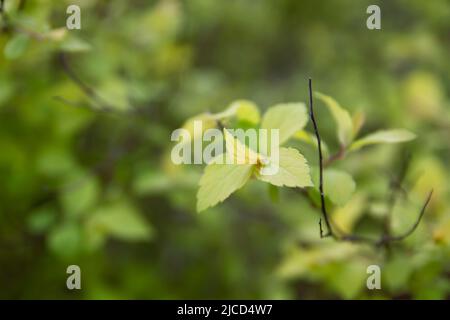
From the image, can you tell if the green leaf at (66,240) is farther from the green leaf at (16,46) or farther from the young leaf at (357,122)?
the young leaf at (357,122)

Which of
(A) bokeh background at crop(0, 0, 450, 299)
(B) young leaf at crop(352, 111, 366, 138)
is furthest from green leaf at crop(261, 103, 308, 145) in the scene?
(A) bokeh background at crop(0, 0, 450, 299)

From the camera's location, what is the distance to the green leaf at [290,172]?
57cm

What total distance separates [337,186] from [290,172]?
128 mm

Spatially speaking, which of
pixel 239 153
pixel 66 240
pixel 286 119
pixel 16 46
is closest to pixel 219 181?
pixel 239 153

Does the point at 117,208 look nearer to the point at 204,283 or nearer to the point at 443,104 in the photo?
the point at 204,283

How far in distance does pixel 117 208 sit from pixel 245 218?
1.42 feet

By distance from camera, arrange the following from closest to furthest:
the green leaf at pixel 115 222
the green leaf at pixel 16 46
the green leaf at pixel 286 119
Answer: the green leaf at pixel 286 119, the green leaf at pixel 16 46, the green leaf at pixel 115 222

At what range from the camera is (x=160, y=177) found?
1103 mm

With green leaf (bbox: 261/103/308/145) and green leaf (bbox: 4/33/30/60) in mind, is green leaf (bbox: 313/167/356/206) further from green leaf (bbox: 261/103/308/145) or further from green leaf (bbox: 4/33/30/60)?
green leaf (bbox: 4/33/30/60)

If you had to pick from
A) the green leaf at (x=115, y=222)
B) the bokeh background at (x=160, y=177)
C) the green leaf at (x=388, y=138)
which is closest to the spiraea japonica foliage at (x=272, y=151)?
the green leaf at (x=388, y=138)

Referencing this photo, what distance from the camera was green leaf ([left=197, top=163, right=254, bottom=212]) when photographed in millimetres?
594

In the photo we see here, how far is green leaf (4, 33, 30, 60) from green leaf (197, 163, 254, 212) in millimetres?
375

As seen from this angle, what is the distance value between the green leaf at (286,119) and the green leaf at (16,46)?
0.38 meters

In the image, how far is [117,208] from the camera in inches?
42.7
